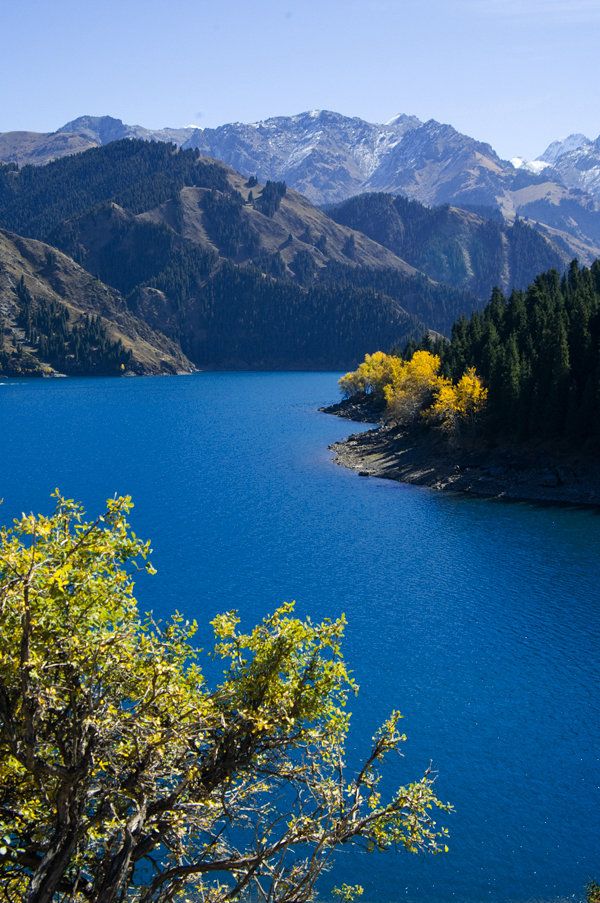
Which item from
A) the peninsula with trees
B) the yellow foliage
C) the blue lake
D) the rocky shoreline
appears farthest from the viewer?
the yellow foliage

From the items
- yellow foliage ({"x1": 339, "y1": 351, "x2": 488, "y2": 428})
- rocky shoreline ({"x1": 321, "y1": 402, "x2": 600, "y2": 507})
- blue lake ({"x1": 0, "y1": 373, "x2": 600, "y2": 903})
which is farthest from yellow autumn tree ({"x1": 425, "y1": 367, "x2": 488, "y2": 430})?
blue lake ({"x1": 0, "y1": 373, "x2": 600, "y2": 903})

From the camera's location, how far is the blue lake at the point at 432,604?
33.3 meters

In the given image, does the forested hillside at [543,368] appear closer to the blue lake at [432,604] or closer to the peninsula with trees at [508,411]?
the peninsula with trees at [508,411]

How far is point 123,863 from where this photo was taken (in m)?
12.3

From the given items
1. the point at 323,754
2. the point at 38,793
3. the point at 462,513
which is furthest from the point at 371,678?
the point at 462,513

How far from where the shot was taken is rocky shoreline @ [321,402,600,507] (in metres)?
97.2

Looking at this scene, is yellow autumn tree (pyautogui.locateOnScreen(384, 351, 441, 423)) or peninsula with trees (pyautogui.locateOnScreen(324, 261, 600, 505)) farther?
yellow autumn tree (pyautogui.locateOnScreen(384, 351, 441, 423))

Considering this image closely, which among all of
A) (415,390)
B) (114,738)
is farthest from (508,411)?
(114,738)

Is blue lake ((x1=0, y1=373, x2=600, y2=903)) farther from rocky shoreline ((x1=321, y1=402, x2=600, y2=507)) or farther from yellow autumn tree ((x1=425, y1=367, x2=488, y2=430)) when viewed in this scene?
yellow autumn tree ((x1=425, y1=367, x2=488, y2=430))

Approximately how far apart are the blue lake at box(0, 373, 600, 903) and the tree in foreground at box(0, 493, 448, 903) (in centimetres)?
1911

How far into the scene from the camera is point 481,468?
352 feet

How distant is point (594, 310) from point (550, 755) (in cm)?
8685

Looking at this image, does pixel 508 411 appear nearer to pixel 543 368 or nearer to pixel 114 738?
pixel 543 368

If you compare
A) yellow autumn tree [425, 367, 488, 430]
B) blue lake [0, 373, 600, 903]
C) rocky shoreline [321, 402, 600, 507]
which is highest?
yellow autumn tree [425, 367, 488, 430]
